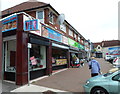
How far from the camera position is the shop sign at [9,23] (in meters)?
7.64

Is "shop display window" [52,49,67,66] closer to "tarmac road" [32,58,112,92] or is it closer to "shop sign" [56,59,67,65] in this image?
"shop sign" [56,59,67,65]

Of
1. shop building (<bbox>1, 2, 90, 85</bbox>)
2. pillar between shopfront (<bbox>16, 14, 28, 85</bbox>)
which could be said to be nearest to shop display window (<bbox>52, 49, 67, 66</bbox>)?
shop building (<bbox>1, 2, 90, 85</bbox>)

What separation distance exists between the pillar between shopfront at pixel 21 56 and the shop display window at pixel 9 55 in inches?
66.4

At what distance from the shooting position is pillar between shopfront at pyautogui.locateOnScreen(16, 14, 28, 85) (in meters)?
7.04

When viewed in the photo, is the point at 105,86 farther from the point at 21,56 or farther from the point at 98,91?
the point at 21,56

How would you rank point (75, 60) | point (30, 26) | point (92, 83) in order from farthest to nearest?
point (75, 60) < point (30, 26) < point (92, 83)

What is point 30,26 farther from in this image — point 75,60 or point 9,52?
point 75,60

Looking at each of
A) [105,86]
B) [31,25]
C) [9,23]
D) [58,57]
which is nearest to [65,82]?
[105,86]

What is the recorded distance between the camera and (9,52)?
9.00 m

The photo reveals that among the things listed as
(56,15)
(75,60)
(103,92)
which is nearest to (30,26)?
(103,92)

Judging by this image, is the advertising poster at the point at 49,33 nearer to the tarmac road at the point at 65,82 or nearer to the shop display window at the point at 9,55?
the shop display window at the point at 9,55

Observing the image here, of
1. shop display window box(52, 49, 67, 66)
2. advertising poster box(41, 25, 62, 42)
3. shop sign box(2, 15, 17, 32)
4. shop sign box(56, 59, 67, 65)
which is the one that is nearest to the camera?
shop sign box(2, 15, 17, 32)

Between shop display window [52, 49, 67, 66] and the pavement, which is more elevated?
shop display window [52, 49, 67, 66]

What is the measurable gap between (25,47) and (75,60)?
34.1 feet
